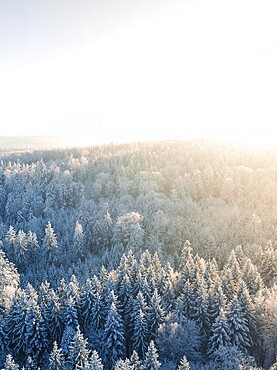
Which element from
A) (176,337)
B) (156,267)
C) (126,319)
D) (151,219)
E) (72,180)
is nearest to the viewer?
(176,337)

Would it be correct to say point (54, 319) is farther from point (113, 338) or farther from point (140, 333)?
point (140, 333)

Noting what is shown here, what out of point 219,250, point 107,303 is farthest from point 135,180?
point 107,303

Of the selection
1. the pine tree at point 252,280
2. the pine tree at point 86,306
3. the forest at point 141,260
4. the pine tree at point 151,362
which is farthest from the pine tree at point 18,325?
the pine tree at point 252,280

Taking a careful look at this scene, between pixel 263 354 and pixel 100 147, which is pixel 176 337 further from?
pixel 100 147

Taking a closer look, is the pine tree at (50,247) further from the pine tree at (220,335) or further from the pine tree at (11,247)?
the pine tree at (220,335)

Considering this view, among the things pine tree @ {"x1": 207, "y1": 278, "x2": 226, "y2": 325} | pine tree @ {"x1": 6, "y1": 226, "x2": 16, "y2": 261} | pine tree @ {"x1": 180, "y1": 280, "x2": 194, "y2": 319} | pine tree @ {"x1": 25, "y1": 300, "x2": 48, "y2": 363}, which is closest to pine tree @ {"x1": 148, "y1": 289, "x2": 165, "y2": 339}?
pine tree @ {"x1": 180, "y1": 280, "x2": 194, "y2": 319}

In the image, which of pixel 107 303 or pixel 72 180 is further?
pixel 72 180
